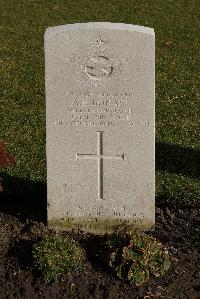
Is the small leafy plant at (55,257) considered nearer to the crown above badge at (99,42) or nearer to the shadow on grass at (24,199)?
the shadow on grass at (24,199)

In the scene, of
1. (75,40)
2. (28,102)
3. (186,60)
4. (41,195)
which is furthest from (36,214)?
(186,60)

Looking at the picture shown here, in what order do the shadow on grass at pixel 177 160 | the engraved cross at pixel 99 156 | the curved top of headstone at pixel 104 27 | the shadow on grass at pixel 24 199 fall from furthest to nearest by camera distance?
the shadow on grass at pixel 177 160, the shadow on grass at pixel 24 199, the engraved cross at pixel 99 156, the curved top of headstone at pixel 104 27

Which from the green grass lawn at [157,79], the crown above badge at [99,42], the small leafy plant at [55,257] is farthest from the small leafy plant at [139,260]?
the crown above badge at [99,42]

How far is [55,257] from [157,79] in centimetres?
558

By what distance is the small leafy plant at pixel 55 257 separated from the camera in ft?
16.9

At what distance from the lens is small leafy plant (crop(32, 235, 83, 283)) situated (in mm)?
5156

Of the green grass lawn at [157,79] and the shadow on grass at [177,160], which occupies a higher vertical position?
the green grass lawn at [157,79]

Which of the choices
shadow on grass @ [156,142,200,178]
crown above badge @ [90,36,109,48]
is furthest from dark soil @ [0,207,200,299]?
crown above badge @ [90,36,109,48]

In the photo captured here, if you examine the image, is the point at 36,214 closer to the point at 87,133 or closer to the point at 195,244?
the point at 87,133

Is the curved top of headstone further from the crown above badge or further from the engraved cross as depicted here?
the engraved cross

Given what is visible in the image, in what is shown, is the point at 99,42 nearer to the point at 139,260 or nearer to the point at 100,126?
the point at 100,126

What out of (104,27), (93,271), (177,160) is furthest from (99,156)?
A: (177,160)

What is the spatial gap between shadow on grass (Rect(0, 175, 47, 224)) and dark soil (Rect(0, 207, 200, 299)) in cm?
17

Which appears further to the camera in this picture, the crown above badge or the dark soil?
the crown above badge
